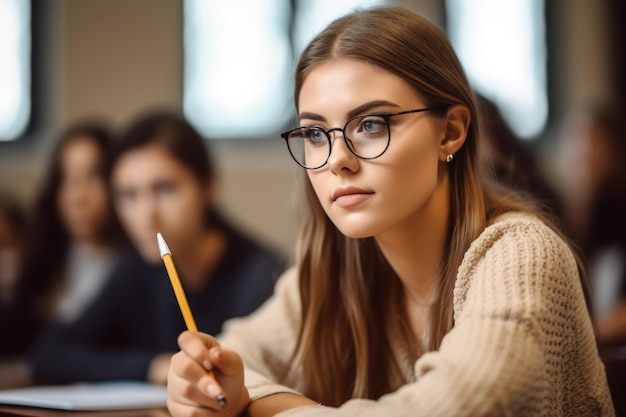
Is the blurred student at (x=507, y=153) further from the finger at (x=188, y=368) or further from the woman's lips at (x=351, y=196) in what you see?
the finger at (x=188, y=368)

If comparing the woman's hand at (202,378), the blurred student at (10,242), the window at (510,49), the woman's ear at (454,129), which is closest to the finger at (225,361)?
the woman's hand at (202,378)

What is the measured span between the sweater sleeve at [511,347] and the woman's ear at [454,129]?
0.51 feet

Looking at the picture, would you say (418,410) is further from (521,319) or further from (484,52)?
(484,52)

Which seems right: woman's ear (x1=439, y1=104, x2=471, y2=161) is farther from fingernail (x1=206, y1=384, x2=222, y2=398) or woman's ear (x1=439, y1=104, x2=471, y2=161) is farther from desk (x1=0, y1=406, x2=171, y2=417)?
desk (x1=0, y1=406, x2=171, y2=417)

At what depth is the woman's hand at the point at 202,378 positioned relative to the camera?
990 millimetres

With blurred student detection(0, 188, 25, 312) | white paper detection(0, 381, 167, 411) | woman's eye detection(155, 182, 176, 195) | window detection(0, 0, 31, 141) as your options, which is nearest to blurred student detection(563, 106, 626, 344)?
woman's eye detection(155, 182, 176, 195)

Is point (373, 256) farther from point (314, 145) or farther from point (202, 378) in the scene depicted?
point (202, 378)

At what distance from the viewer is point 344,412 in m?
0.91

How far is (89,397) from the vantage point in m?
1.36

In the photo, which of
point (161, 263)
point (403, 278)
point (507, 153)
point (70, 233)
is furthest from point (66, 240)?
point (403, 278)

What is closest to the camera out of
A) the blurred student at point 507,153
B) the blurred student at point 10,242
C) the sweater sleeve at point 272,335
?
the sweater sleeve at point 272,335

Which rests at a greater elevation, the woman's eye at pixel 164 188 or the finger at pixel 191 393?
the woman's eye at pixel 164 188

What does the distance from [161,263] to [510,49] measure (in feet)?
8.69

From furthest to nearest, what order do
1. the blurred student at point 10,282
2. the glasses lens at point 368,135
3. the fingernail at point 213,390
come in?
the blurred student at point 10,282, the glasses lens at point 368,135, the fingernail at point 213,390
